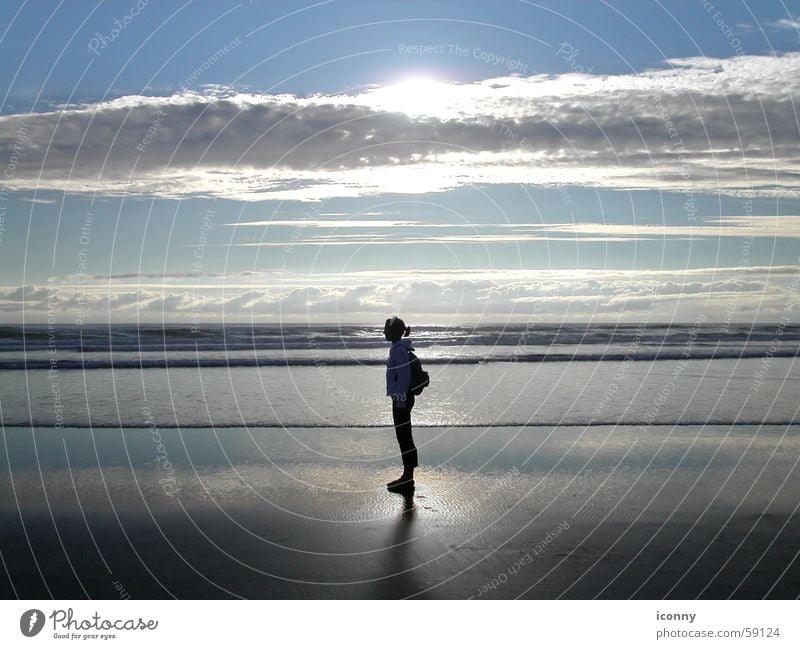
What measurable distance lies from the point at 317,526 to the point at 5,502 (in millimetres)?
5293

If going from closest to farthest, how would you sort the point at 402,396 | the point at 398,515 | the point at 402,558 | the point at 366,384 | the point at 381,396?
the point at 402,558, the point at 398,515, the point at 402,396, the point at 381,396, the point at 366,384

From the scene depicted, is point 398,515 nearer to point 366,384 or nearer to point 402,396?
point 402,396

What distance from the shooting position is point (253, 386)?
26.4 meters

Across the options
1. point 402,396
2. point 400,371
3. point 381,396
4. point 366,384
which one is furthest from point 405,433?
point 366,384

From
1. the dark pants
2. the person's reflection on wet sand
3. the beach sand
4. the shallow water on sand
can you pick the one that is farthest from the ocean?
the person's reflection on wet sand

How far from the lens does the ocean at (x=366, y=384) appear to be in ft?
66.0

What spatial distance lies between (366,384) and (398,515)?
16.1 metres

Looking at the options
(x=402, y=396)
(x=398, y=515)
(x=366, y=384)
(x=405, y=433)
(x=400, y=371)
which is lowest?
(x=398, y=515)

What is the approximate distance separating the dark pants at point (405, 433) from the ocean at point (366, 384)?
654 centimetres

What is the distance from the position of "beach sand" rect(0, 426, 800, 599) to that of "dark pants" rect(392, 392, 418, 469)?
1.94 ft

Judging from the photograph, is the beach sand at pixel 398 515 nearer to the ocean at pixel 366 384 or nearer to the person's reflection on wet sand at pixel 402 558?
the person's reflection on wet sand at pixel 402 558

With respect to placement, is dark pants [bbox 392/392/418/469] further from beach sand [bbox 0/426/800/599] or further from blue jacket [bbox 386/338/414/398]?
beach sand [bbox 0/426/800/599]

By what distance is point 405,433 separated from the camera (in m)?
12.6
